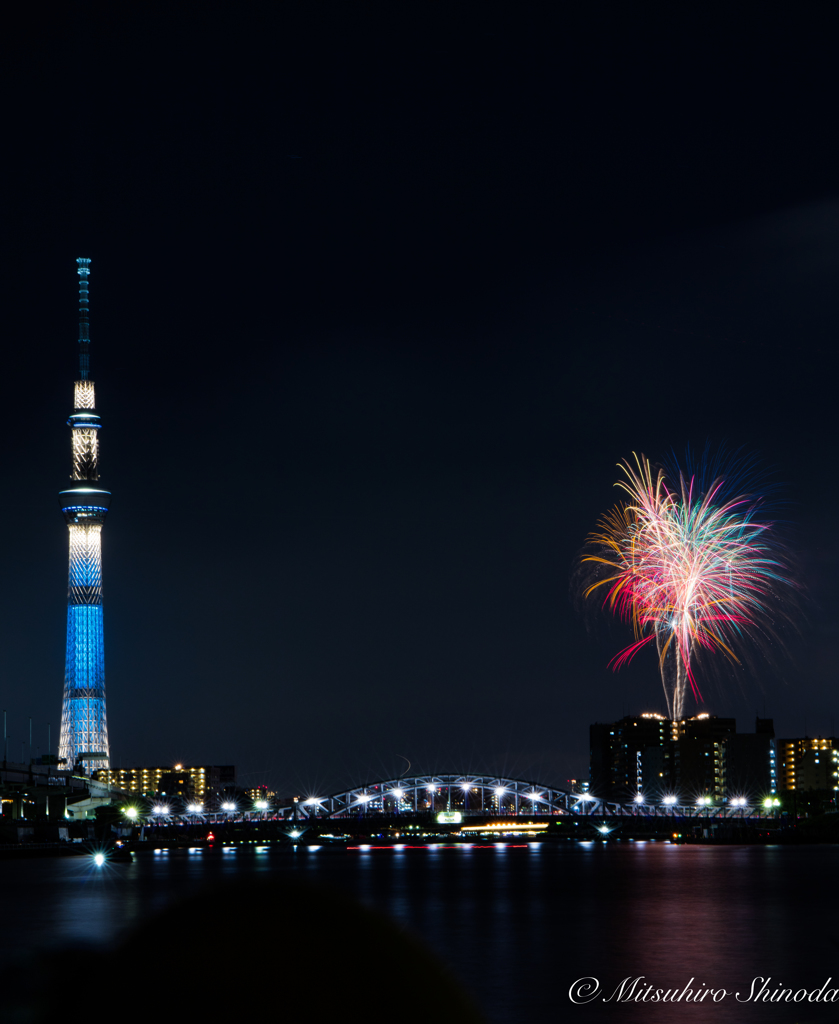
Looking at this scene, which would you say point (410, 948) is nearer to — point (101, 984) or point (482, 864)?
point (101, 984)

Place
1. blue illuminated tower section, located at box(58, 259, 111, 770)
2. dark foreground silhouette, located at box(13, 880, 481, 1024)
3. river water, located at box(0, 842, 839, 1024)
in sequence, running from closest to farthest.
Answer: dark foreground silhouette, located at box(13, 880, 481, 1024) → river water, located at box(0, 842, 839, 1024) → blue illuminated tower section, located at box(58, 259, 111, 770)

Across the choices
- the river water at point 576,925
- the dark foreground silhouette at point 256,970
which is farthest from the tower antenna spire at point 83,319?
the dark foreground silhouette at point 256,970

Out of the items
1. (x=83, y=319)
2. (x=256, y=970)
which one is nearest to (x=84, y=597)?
(x=83, y=319)

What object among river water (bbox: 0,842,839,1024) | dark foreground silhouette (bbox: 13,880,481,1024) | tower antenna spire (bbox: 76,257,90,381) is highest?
tower antenna spire (bbox: 76,257,90,381)

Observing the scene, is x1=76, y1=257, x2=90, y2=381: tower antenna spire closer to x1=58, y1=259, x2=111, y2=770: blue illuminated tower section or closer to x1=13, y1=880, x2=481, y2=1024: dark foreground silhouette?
x1=58, y1=259, x2=111, y2=770: blue illuminated tower section

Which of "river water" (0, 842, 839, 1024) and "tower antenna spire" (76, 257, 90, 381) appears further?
"tower antenna spire" (76, 257, 90, 381)

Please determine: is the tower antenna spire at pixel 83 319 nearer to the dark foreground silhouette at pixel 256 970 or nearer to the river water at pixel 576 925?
the river water at pixel 576 925

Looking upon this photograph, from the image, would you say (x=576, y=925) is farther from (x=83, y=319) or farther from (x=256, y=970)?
(x=83, y=319)

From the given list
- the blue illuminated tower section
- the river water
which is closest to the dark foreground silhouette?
the river water
